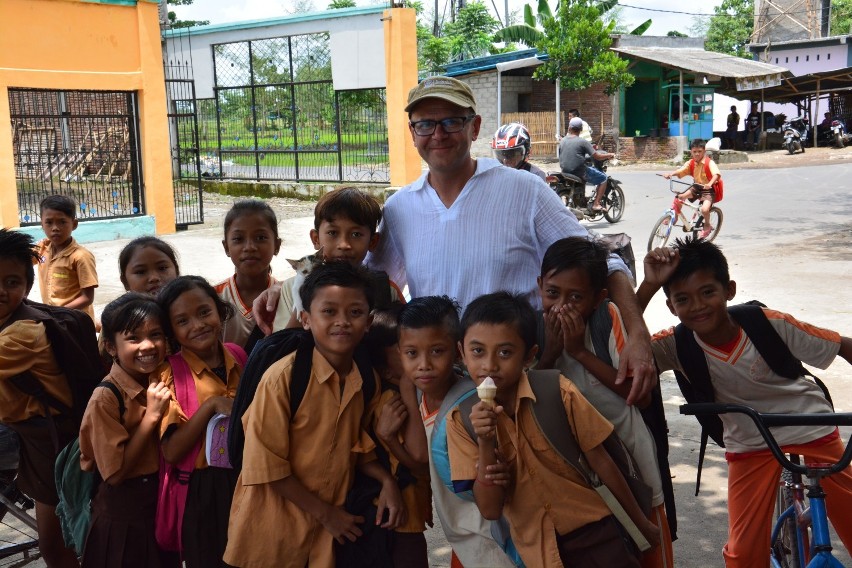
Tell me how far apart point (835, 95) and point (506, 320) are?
117ft

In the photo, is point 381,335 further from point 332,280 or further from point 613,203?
point 613,203

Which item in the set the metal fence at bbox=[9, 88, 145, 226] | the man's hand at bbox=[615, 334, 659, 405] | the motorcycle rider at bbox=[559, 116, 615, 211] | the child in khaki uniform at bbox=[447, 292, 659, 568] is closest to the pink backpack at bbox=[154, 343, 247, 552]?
the child in khaki uniform at bbox=[447, 292, 659, 568]

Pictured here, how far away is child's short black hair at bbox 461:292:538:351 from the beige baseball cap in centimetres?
72

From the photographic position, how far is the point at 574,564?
7.91 feet

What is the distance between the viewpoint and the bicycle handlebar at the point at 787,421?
2.24m

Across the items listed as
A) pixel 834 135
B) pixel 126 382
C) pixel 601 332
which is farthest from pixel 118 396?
pixel 834 135

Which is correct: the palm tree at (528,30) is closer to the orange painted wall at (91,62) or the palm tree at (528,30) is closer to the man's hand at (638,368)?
the orange painted wall at (91,62)

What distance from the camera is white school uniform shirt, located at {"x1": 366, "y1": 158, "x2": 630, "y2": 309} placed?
2895mm

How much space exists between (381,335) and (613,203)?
1217cm

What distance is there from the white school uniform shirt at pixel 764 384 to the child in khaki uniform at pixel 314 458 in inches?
42.1

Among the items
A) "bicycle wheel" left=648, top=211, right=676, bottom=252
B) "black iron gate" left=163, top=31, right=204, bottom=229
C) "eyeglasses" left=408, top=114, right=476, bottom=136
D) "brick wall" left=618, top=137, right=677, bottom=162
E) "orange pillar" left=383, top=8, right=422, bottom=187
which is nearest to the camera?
"eyeglasses" left=408, top=114, right=476, bottom=136

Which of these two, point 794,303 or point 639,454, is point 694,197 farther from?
point 639,454

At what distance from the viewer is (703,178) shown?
12.2 m

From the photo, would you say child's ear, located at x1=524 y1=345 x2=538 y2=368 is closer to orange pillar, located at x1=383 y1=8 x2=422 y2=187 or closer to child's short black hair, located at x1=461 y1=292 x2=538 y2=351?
child's short black hair, located at x1=461 y1=292 x2=538 y2=351
